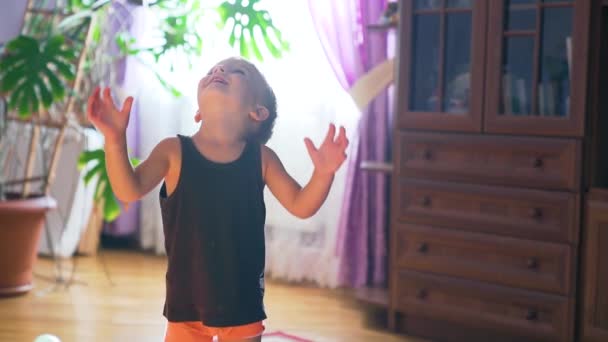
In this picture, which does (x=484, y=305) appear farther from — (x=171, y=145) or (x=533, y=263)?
(x=171, y=145)

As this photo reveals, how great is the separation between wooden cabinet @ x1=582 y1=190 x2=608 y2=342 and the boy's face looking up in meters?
1.31

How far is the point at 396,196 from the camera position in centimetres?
292

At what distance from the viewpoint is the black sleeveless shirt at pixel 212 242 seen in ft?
4.96

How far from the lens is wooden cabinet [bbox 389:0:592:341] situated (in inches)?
101

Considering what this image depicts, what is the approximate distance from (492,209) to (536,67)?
446mm

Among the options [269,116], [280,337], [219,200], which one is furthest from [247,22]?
[219,200]

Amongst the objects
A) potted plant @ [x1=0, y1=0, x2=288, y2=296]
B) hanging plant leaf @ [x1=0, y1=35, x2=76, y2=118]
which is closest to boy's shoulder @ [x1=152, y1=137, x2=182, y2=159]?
potted plant @ [x1=0, y1=0, x2=288, y2=296]

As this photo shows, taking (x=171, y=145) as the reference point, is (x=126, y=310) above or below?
below

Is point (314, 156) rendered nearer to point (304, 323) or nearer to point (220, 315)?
point (220, 315)

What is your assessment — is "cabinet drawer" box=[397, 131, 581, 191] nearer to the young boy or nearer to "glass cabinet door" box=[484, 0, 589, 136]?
"glass cabinet door" box=[484, 0, 589, 136]

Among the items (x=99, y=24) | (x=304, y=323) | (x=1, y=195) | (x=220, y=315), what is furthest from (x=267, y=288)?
(x=220, y=315)

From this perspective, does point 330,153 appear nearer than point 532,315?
Yes

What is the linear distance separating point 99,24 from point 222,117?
2.37m

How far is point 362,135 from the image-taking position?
11.3 feet
